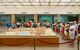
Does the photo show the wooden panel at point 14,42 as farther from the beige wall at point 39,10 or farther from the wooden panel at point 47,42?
the beige wall at point 39,10

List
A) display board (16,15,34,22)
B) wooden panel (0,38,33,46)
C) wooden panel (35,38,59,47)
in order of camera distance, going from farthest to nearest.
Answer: display board (16,15,34,22), wooden panel (0,38,33,46), wooden panel (35,38,59,47)

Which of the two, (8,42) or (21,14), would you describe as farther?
(21,14)

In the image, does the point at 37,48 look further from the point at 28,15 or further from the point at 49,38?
the point at 28,15

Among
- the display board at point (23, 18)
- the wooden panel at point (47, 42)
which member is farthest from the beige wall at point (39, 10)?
the wooden panel at point (47, 42)

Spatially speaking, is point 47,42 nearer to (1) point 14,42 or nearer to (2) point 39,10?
(1) point 14,42

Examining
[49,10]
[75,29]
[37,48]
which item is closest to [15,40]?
[37,48]

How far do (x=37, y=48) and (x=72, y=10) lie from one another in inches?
1044

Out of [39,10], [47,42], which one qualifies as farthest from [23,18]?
[47,42]

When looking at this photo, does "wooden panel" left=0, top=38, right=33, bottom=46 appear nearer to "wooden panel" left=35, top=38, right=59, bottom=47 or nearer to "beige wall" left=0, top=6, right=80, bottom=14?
"wooden panel" left=35, top=38, right=59, bottom=47

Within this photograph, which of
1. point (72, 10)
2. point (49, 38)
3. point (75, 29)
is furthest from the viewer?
point (72, 10)

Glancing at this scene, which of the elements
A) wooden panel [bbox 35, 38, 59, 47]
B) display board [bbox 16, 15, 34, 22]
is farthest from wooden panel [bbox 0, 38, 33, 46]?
display board [bbox 16, 15, 34, 22]

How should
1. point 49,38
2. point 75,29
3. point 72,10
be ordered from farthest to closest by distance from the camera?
point 72,10 < point 75,29 < point 49,38

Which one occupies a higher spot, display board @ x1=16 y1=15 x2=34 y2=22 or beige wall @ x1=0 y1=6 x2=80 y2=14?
beige wall @ x1=0 y1=6 x2=80 y2=14

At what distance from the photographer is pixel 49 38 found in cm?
1021
